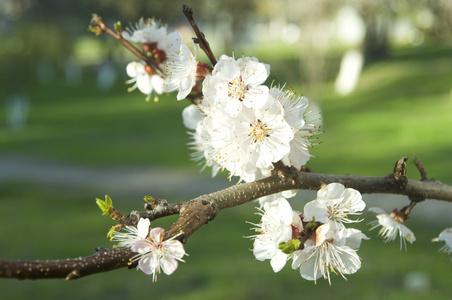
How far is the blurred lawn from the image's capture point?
5852 millimetres

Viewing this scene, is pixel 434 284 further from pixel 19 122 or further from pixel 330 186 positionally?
pixel 19 122

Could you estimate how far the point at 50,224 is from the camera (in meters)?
7.97

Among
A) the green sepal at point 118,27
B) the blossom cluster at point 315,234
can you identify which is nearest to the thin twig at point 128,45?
the green sepal at point 118,27

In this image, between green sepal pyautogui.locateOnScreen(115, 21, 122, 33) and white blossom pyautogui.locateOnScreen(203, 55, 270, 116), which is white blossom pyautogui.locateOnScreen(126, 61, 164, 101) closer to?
green sepal pyautogui.locateOnScreen(115, 21, 122, 33)

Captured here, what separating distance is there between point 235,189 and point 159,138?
13.3 metres

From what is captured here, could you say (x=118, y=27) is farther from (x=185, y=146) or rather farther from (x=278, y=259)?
(x=185, y=146)

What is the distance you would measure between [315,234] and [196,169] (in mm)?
9585

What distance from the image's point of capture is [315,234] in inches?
43.1

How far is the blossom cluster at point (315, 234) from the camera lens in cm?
107

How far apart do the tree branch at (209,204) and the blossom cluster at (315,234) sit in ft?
0.12

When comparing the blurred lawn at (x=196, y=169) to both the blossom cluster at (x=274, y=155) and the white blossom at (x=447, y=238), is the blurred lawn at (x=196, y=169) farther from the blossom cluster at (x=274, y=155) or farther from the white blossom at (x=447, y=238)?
the blossom cluster at (x=274, y=155)

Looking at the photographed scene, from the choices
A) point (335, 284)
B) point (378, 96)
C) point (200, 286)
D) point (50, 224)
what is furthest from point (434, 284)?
point (378, 96)

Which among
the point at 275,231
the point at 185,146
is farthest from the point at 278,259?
the point at 185,146

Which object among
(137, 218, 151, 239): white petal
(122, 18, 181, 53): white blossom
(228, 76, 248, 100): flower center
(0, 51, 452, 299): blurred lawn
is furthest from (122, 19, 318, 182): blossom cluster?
(0, 51, 452, 299): blurred lawn
